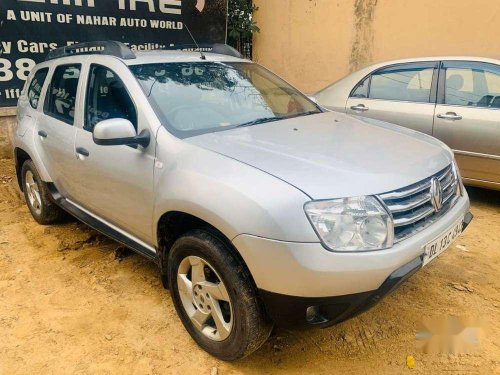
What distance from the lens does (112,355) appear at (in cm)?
255

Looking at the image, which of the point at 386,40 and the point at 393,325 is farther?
the point at 386,40

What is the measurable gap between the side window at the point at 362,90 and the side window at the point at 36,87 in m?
3.34

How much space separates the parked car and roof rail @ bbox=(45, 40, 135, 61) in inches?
113

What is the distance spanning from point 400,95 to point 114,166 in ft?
11.2

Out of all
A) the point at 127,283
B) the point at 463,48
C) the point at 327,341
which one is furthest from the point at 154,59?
the point at 463,48

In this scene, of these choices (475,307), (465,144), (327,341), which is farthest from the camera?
(465,144)

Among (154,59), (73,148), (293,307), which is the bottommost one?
(293,307)

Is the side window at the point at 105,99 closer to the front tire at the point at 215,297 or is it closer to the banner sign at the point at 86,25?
the front tire at the point at 215,297

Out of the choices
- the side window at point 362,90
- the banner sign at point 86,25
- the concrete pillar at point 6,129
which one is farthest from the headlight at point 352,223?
the concrete pillar at point 6,129

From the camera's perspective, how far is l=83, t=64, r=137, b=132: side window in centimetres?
290

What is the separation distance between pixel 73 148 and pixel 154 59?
920mm

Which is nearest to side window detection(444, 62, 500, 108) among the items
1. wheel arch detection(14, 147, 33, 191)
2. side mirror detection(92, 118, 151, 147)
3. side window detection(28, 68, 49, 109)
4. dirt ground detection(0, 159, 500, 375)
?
dirt ground detection(0, 159, 500, 375)

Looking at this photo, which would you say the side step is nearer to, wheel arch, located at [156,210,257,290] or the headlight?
wheel arch, located at [156,210,257,290]

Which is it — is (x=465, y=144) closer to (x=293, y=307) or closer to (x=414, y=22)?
(x=293, y=307)
